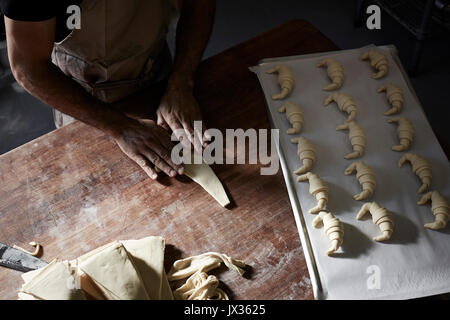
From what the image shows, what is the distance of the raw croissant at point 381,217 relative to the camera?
4.07 ft

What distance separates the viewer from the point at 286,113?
1.51 m

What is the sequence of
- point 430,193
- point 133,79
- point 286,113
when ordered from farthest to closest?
1. point 133,79
2. point 286,113
3. point 430,193

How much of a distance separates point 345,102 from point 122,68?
0.79m

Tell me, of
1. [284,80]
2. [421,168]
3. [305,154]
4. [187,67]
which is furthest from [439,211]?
[187,67]

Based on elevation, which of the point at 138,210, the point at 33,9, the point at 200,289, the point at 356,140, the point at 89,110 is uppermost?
the point at 33,9

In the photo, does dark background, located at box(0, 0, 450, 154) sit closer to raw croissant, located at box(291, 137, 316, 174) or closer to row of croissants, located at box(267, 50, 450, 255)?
row of croissants, located at box(267, 50, 450, 255)

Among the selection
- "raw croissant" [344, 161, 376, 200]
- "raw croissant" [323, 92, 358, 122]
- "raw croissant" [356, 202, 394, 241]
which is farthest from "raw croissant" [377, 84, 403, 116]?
"raw croissant" [356, 202, 394, 241]

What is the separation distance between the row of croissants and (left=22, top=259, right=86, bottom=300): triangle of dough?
68 cm

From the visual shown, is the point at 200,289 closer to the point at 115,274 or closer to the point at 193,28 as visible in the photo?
the point at 115,274

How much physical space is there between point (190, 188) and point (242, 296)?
37 cm

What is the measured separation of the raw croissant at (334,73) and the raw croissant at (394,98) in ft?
0.55

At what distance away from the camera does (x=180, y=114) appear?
1459 millimetres
